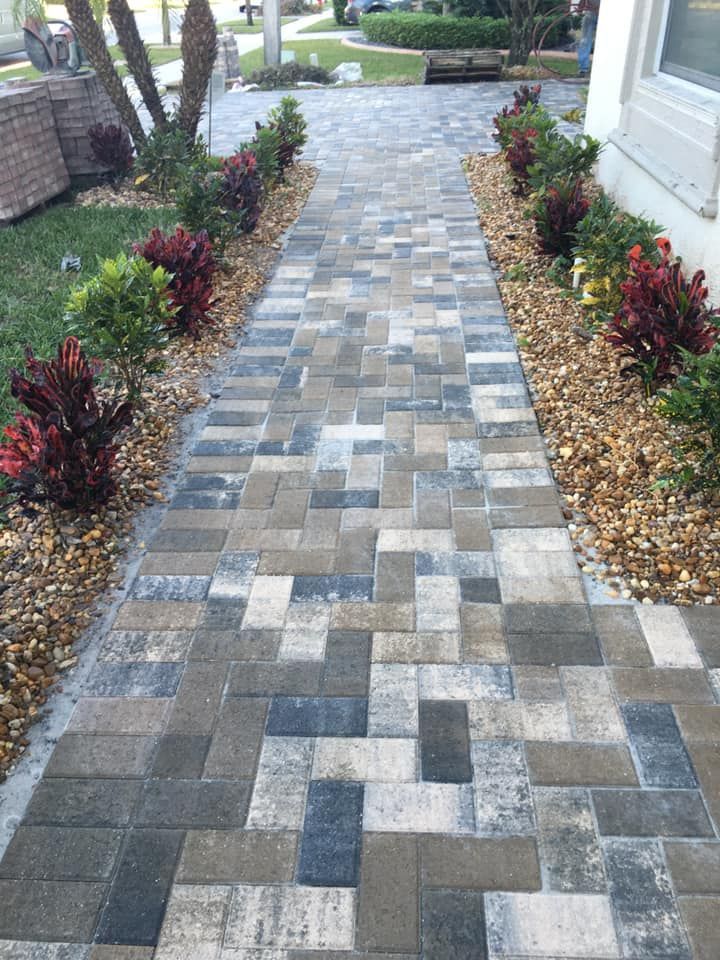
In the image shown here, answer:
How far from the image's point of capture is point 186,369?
499cm

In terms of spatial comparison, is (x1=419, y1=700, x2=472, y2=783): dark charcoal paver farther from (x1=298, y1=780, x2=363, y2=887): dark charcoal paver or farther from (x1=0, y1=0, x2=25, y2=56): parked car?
(x1=0, y1=0, x2=25, y2=56): parked car

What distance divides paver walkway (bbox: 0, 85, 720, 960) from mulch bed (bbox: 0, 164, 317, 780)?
0.60 feet

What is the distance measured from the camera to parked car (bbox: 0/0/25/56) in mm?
21641

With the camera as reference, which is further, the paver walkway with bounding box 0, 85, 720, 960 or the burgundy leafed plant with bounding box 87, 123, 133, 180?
the burgundy leafed plant with bounding box 87, 123, 133, 180

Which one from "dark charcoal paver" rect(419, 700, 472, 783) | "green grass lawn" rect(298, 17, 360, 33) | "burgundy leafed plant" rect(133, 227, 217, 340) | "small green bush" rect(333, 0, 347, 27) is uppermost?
"small green bush" rect(333, 0, 347, 27)

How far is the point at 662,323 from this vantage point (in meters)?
3.87

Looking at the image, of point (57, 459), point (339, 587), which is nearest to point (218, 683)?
point (339, 587)

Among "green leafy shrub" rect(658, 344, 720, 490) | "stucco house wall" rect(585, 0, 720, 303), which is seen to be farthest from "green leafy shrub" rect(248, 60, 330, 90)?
"green leafy shrub" rect(658, 344, 720, 490)

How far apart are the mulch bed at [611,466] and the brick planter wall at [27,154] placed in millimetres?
5455

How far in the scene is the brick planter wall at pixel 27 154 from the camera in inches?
301

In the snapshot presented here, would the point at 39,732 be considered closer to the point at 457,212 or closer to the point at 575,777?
the point at 575,777

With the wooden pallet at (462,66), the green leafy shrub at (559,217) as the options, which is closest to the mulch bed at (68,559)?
the green leafy shrub at (559,217)

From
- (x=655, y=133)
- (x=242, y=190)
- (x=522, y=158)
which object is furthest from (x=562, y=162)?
(x=242, y=190)

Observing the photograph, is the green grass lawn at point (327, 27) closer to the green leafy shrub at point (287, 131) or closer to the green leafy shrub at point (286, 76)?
the green leafy shrub at point (286, 76)
